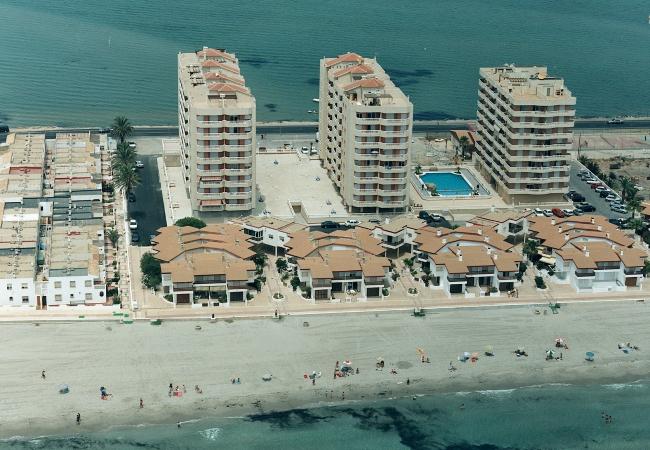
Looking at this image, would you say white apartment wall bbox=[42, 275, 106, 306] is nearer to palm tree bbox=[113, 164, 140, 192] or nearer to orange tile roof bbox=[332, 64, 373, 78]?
palm tree bbox=[113, 164, 140, 192]

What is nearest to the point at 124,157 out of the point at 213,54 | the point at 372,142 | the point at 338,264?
the point at 213,54

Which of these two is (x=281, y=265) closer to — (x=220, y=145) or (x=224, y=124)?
(x=220, y=145)

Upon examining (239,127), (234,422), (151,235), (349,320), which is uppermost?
(239,127)

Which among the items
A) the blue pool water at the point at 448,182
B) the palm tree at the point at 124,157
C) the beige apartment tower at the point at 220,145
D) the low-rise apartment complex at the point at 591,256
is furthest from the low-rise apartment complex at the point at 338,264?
the palm tree at the point at 124,157

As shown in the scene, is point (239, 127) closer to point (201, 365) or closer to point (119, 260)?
point (119, 260)

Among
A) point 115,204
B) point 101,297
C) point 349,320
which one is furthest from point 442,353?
point 115,204

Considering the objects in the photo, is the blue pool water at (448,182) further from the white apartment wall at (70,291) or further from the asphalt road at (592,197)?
the white apartment wall at (70,291)
